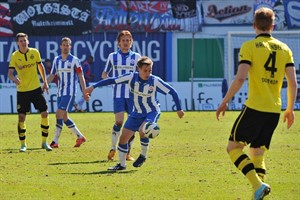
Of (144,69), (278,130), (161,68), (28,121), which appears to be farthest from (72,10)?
(144,69)

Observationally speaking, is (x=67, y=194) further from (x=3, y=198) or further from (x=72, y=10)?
(x=72, y=10)

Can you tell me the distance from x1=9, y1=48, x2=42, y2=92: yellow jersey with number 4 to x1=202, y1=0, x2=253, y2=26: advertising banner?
21.9 meters

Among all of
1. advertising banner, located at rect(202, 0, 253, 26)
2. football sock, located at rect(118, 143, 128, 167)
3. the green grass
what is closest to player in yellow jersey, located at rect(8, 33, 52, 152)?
the green grass

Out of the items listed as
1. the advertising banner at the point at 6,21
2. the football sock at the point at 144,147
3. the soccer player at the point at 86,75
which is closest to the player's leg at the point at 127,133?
the football sock at the point at 144,147

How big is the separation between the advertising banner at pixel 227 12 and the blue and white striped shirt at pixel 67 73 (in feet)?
70.5

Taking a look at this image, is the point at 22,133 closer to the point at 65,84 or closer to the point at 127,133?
the point at 65,84

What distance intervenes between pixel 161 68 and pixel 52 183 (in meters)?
26.7

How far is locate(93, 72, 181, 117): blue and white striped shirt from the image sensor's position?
1325 cm

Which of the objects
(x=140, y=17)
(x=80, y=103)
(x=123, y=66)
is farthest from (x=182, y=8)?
(x=123, y=66)

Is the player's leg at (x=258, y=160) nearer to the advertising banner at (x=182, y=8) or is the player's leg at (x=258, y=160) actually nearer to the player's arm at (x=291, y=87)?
the player's arm at (x=291, y=87)

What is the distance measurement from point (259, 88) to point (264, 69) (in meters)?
0.22

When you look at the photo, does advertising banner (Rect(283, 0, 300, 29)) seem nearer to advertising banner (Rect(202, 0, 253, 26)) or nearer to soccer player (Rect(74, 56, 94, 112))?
advertising banner (Rect(202, 0, 253, 26))

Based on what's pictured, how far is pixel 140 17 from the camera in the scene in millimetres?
38594

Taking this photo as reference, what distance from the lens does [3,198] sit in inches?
425
